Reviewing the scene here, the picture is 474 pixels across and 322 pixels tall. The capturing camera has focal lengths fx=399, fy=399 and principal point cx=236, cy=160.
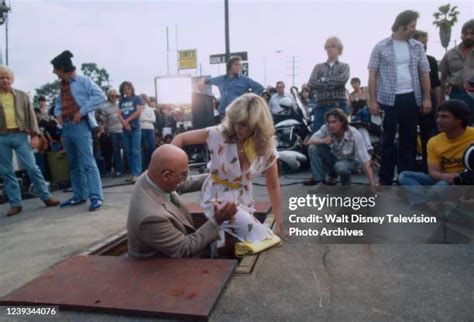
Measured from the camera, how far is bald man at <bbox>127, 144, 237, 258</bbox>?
2422mm

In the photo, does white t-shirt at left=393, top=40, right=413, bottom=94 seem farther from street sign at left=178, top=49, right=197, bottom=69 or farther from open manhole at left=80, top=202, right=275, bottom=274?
street sign at left=178, top=49, right=197, bottom=69

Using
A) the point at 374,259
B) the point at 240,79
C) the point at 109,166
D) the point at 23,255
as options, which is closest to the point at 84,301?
the point at 23,255

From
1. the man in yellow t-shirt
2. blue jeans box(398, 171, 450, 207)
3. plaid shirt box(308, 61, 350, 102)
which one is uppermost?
plaid shirt box(308, 61, 350, 102)

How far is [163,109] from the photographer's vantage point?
12805 millimetres

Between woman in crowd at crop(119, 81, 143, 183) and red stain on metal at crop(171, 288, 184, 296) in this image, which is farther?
woman in crowd at crop(119, 81, 143, 183)

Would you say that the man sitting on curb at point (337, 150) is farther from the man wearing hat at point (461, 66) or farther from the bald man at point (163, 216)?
the bald man at point (163, 216)

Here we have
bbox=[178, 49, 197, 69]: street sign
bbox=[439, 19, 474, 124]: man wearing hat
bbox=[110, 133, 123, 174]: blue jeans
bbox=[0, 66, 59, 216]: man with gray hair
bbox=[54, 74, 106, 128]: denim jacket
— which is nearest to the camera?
bbox=[439, 19, 474, 124]: man wearing hat

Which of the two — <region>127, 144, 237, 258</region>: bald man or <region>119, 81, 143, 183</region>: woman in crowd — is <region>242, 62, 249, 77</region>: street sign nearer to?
<region>119, 81, 143, 183</region>: woman in crowd

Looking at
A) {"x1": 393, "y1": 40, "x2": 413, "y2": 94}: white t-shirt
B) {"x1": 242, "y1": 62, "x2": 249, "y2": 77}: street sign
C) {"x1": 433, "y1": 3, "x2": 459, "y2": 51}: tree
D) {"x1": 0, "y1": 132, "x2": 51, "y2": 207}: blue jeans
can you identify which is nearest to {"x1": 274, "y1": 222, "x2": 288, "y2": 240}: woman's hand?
{"x1": 393, "y1": 40, "x2": 413, "y2": 94}: white t-shirt

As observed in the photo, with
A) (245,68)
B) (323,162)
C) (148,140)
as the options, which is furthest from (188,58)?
(323,162)

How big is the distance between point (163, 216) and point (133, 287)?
1.43ft

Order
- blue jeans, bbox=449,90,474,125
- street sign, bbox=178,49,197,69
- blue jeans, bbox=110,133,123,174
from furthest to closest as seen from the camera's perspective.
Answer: street sign, bbox=178,49,197,69 < blue jeans, bbox=110,133,123,174 < blue jeans, bbox=449,90,474,125

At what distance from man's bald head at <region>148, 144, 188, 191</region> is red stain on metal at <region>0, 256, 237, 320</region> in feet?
1.67

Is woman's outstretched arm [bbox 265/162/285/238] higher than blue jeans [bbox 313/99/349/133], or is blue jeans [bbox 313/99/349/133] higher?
blue jeans [bbox 313/99/349/133]
